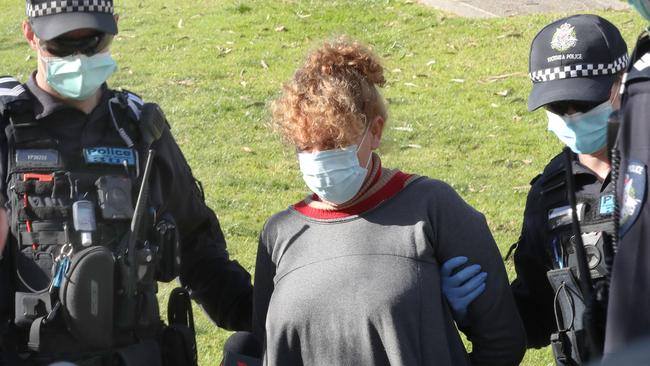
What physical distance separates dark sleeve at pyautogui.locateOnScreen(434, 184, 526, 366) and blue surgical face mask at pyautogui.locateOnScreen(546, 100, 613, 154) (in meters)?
0.56

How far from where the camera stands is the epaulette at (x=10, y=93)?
3.94 meters

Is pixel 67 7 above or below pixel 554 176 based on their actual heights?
above

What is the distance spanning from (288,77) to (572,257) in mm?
7258

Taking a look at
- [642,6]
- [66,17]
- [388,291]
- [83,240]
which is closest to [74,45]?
[66,17]

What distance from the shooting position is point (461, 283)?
3465 millimetres

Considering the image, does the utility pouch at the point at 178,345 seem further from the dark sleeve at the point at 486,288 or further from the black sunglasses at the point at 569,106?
the black sunglasses at the point at 569,106

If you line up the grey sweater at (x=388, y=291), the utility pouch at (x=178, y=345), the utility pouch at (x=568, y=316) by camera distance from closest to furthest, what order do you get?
the grey sweater at (x=388, y=291) → the utility pouch at (x=568, y=316) → the utility pouch at (x=178, y=345)

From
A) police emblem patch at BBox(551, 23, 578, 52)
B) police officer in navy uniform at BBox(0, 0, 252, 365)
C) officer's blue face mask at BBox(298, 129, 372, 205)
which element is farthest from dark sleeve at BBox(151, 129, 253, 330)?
police emblem patch at BBox(551, 23, 578, 52)

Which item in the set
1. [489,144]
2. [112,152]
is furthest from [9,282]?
[489,144]

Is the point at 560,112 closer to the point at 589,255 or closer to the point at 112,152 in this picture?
the point at 589,255

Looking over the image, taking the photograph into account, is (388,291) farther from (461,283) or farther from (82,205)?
(82,205)

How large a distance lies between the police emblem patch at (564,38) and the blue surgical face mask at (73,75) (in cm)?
164

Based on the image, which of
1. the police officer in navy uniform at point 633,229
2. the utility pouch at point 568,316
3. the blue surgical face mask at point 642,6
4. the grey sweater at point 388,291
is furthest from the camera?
the utility pouch at point 568,316

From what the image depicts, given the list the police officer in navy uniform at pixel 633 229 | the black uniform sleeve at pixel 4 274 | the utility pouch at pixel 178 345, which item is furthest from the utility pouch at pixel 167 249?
the police officer in navy uniform at pixel 633 229
